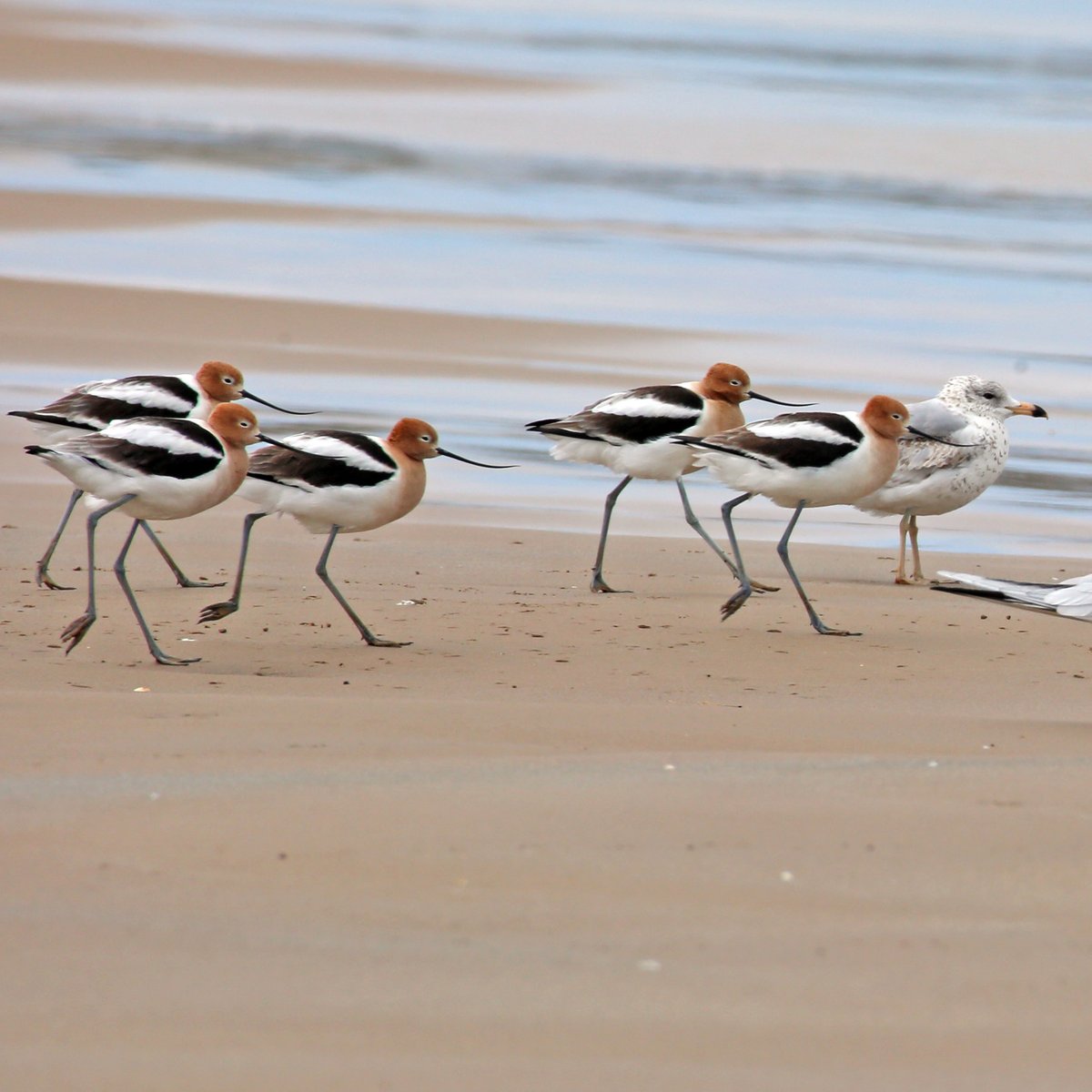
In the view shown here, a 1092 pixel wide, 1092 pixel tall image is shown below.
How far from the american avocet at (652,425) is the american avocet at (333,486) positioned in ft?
5.34

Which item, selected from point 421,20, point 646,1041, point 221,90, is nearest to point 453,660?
point 646,1041

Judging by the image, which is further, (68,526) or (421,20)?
(421,20)

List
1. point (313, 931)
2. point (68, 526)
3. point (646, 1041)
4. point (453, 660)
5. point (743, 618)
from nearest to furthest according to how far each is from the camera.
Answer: point (646, 1041) → point (313, 931) → point (453, 660) → point (743, 618) → point (68, 526)

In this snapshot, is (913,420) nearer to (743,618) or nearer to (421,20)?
(743,618)

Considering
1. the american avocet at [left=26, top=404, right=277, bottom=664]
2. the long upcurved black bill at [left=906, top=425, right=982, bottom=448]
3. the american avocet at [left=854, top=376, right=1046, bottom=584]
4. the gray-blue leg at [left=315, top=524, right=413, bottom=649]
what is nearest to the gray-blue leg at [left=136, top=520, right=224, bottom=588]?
the gray-blue leg at [left=315, top=524, right=413, bottom=649]

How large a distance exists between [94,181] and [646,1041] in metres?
20.5

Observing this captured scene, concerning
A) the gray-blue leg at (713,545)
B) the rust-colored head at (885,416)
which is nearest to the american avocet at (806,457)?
the rust-colored head at (885,416)

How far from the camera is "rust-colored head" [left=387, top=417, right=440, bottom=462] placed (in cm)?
841

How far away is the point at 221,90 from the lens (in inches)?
1257

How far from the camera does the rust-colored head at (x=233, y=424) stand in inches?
311

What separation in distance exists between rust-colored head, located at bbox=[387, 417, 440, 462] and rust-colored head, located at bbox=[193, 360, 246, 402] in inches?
54.3

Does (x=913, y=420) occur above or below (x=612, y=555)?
above

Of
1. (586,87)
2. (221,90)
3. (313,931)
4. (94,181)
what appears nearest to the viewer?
(313,931)

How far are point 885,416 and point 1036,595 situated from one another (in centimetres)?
214
